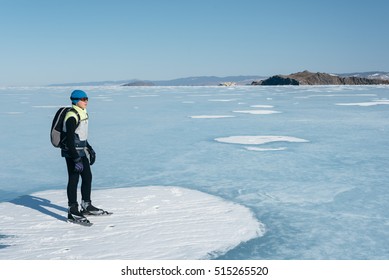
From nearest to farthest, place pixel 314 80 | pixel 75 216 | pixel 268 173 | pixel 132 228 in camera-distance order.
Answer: pixel 132 228 → pixel 75 216 → pixel 268 173 → pixel 314 80

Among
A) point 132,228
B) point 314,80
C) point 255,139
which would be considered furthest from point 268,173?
point 314,80

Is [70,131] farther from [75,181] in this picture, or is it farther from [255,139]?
[255,139]

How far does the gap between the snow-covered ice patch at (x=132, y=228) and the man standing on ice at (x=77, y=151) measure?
18cm

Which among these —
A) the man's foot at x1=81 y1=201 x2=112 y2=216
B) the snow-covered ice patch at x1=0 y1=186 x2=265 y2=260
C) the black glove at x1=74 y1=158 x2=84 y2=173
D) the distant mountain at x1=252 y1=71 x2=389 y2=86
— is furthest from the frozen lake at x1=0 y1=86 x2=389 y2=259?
the distant mountain at x1=252 y1=71 x2=389 y2=86

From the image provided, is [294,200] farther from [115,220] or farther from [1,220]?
[1,220]

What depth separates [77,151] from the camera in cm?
445

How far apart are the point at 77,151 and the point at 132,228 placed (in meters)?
1.02

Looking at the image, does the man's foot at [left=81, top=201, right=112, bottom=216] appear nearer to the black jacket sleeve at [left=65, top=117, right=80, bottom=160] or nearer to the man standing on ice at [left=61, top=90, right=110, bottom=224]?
the man standing on ice at [left=61, top=90, right=110, bottom=224]

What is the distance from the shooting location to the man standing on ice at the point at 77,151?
428 cm

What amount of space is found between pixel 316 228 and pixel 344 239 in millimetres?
360

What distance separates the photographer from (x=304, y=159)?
8055mm

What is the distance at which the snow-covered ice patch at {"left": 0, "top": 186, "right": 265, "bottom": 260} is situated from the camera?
151 inches

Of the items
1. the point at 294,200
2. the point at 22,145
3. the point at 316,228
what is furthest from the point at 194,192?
the point at 22,145

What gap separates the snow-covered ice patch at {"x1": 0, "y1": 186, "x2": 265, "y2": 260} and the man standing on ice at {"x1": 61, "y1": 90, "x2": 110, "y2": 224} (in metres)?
0.18
